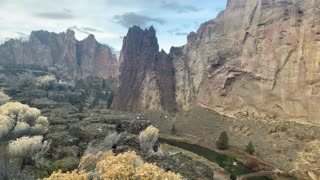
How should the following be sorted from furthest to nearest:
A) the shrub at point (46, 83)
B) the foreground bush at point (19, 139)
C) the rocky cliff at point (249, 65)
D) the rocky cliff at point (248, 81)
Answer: the shrub at point (46, 83) → the rocky cliff at point (249, 65) → the rocky cliff at point (248, 81) → the foreground bush at point (19, 139)

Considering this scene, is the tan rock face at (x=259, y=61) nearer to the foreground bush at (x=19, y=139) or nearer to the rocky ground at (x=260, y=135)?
the rocky ground at (x=260, y=135)

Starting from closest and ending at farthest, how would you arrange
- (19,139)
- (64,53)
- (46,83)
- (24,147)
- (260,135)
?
(24,147), (19,139), (260,135), (46,83), (64,53)

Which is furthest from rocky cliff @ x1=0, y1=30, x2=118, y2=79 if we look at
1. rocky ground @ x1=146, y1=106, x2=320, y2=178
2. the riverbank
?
the riverbank

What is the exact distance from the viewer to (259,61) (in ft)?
284

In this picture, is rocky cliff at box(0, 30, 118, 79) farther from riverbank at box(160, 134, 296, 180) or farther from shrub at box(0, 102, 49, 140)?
shrub at box(0, 102, 49, 140)

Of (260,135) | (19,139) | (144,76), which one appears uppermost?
(144,76)

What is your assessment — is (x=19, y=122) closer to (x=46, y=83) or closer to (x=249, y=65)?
(x=46, y=83)

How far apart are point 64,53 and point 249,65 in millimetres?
120370

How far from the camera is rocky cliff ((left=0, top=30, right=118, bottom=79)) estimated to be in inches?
7367

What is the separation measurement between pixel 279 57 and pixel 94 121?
1954 inches

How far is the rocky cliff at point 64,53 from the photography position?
187 metres

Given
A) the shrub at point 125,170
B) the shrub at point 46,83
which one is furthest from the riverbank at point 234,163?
the shrub at point 125,170

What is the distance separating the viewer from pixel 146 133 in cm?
3909

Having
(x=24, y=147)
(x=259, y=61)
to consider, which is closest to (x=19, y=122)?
(x=24, y=147)
